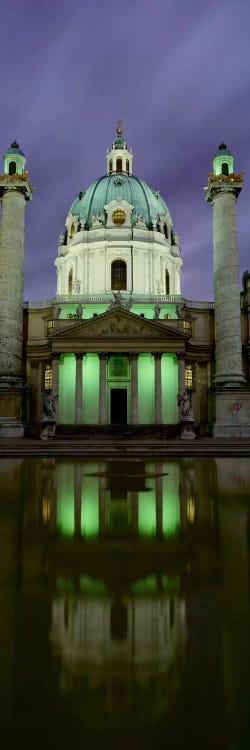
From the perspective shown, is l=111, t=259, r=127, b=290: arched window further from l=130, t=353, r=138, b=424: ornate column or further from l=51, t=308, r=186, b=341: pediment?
l=130, t=353, r=138, b=424: ornate column

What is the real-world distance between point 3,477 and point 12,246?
35.9 m

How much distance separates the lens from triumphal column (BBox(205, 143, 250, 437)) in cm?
4100

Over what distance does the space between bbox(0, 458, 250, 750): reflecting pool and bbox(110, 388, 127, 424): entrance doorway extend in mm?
40947

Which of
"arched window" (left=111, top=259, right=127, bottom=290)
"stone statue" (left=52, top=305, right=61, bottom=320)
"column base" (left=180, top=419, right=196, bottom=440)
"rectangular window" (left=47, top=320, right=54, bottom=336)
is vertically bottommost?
"column base" (left=180, top=419, right=196, bottom=440)

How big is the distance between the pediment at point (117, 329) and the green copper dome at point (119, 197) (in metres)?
17.8

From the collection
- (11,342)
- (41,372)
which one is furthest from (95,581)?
(41,372)

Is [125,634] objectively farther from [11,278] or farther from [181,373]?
[11,278]

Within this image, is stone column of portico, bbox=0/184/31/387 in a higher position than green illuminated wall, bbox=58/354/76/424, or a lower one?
higher

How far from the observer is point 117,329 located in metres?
43.8

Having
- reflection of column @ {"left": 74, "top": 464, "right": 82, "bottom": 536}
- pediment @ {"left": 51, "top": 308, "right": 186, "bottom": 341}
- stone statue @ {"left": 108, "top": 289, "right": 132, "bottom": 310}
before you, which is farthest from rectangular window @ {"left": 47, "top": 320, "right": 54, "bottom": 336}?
reflection of column @ {"left": 74, "top": 464, "right": 82, "bottom": 536}

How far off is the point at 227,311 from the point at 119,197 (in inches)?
888

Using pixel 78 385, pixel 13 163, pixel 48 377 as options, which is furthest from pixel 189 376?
pixel 13 163

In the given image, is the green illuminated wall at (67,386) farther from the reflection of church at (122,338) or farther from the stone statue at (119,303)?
the stone statue at (119,303)

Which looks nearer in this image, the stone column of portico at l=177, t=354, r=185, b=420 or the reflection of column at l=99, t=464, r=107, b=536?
the reflection of column at l=99, t=464, r=107, b=536
